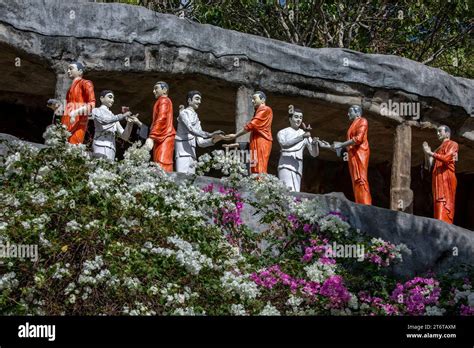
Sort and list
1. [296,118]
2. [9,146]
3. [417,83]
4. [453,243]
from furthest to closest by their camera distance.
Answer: [417,83]
[296,118]
[453,243]
[9,146]

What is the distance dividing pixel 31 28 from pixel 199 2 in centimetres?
810

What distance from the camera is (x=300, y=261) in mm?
10078

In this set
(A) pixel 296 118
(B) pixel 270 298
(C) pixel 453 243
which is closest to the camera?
(B) pixel 270 298

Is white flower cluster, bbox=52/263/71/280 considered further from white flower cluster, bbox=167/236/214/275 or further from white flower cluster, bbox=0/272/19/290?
white flower cluster, bbox=167/236/214/275

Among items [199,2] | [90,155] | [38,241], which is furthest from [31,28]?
[199,2]

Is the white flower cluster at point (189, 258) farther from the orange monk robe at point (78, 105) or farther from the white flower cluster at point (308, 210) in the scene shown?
the orange monk robe at point (78, 105)

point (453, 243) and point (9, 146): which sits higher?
point (9, 146)

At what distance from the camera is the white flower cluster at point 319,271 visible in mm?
9367

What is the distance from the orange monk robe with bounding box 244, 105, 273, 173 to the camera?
43.3 ft

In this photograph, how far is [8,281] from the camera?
8.39 metres

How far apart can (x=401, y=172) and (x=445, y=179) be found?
1.41m

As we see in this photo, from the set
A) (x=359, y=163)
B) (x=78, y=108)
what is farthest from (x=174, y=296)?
(x=359, y=163)

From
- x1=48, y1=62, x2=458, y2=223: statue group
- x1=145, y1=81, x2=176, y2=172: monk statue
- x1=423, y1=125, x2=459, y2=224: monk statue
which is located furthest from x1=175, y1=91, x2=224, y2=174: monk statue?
x1=423, y1=125, x2=459, y2=224: monk statue

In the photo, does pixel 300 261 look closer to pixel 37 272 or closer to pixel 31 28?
pixel 37 272
